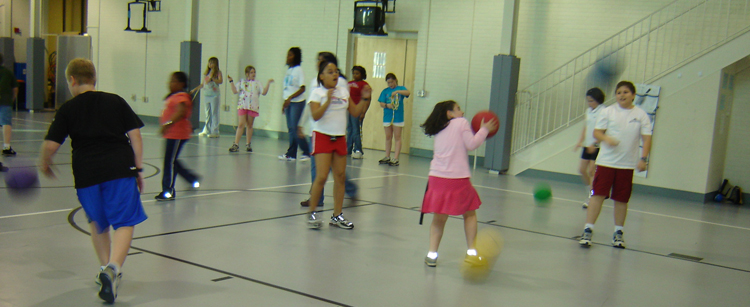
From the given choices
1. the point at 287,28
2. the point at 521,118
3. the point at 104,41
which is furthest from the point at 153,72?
the point at 521,118

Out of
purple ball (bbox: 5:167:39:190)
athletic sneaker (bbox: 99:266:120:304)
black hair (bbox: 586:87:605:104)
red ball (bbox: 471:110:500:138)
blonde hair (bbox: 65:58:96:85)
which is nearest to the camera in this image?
athletic sneaker (bbox: 99:266:120:304)

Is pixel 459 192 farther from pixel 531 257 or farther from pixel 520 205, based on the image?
pixel 520 205

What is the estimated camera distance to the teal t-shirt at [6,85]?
8648 mm

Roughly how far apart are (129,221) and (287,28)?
1185 cm

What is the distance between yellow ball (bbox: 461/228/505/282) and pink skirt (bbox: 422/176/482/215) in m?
0.36

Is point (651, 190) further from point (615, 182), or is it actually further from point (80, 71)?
point (80, 71)

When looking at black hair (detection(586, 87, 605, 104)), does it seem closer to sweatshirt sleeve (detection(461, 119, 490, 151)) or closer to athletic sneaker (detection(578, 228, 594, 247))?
athletic sneaker (detection(578, 228, 594, 247))

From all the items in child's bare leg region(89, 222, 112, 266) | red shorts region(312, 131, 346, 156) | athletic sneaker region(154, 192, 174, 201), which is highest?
red shorts region(312, 131, 346, 156)

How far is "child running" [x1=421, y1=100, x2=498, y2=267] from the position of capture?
4.12 m

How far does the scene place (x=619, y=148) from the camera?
5117 mm

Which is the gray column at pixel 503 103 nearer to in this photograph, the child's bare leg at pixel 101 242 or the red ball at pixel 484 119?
the red ball at pixel 484 119

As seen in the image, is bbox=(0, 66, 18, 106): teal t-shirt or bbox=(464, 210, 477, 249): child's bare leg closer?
bbox=(464, 210, 477, 249): child's bare leg

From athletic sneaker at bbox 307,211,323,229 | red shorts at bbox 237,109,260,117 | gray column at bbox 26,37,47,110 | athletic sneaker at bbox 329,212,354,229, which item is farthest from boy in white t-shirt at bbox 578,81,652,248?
gray column at bbox 26,37,47,110

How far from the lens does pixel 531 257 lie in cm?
471
